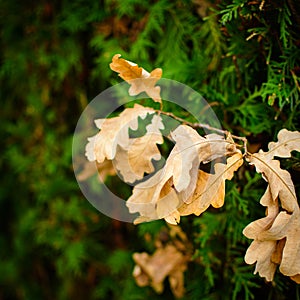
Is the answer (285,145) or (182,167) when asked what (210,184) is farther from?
(285,145)

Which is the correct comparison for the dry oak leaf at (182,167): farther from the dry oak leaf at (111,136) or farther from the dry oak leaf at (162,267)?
the dry oak leaf at (162,267)

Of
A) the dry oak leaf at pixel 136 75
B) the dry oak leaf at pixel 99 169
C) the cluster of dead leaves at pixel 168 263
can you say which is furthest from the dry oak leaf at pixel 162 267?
the dry oak leaf at pixel 136 75

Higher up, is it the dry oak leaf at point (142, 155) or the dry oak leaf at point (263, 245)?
the dry oak leaf at point (142, 155)

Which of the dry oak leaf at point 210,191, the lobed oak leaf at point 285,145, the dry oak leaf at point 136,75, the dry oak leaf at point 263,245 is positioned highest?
the dry oak leaf at point 136,75

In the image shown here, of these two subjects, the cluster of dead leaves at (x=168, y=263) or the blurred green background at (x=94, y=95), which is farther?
the cluster of dead leaves at (x=168, y=263)

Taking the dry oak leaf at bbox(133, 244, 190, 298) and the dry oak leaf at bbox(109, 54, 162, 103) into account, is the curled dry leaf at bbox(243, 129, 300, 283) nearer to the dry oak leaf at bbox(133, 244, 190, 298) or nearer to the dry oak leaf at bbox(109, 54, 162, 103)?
the dry oak leaf at bbox(109, 54, 162, 103)

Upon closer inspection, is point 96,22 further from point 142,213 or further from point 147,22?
point 142,213
